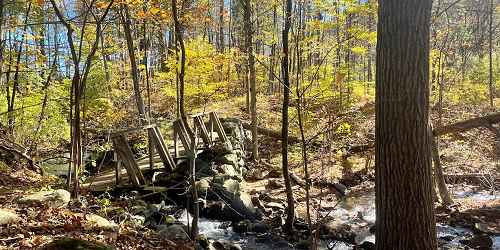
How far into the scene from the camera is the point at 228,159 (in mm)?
12367

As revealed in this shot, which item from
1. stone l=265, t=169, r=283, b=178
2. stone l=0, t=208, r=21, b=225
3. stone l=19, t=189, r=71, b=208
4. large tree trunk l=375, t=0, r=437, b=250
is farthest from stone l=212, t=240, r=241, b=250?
stone l=265, t=169, r=283, b=178

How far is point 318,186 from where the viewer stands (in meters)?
13.1

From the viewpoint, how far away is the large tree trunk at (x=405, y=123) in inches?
160

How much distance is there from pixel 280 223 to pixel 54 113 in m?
8.22

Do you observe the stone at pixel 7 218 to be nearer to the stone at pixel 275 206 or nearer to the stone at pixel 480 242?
the stone at pixel 275 206

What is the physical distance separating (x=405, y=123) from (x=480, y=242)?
5762mm

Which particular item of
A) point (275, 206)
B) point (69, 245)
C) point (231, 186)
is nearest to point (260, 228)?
point (231, 186)

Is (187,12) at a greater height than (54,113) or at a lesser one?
greater

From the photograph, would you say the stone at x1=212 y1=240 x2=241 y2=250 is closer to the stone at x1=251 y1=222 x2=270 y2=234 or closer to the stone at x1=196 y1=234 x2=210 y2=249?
the stone at x1=196 y1=234 x2=210 y2=249

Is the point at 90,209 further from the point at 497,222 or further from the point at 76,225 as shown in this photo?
the point at 497,222

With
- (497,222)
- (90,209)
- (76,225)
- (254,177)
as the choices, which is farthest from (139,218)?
(497,222)

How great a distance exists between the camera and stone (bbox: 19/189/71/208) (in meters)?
6.60

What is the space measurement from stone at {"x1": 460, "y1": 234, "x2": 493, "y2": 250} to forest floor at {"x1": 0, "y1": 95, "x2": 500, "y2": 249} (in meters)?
0.98

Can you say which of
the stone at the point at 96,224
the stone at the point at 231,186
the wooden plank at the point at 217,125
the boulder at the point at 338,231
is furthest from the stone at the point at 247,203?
the stone at the point at 96,224
